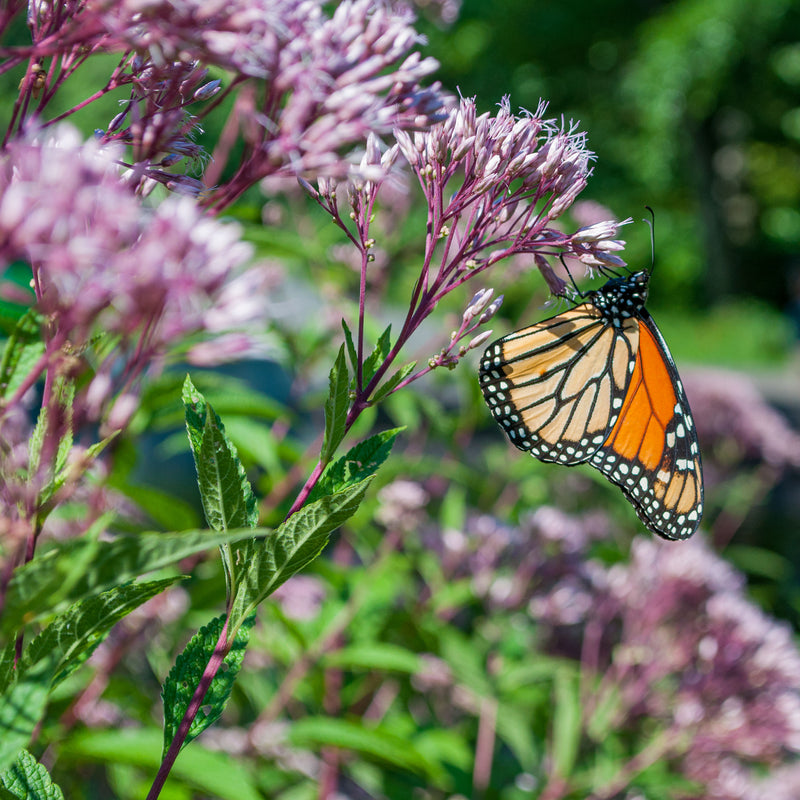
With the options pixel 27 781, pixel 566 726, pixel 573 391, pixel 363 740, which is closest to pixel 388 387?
pixel 27 781

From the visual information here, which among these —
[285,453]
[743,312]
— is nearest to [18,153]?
[285,453]

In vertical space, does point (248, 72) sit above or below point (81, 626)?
above

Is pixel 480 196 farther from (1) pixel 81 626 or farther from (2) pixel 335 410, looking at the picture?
(1) pixel 81 626

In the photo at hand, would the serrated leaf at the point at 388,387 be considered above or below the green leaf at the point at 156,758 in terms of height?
above

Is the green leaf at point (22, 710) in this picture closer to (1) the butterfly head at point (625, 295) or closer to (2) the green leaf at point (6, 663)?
(2) the green leaf at point (6, 663)

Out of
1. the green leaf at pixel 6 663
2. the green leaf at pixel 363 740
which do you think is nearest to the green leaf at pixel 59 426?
the green leaf at pixel 6 663

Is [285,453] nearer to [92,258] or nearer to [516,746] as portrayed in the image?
[516,746]
